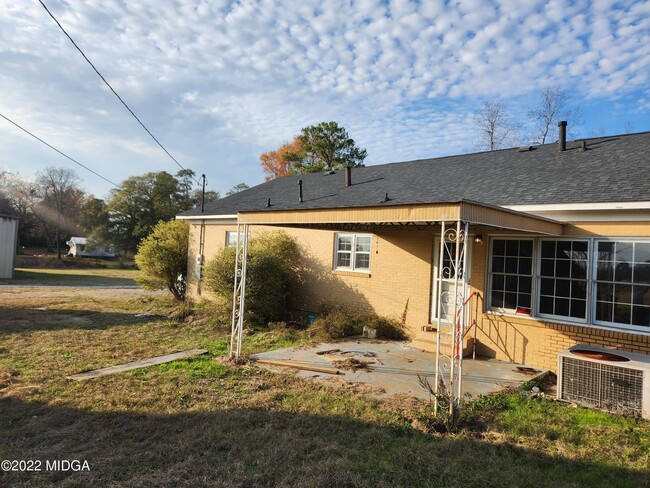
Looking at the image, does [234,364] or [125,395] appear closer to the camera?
[125,395]

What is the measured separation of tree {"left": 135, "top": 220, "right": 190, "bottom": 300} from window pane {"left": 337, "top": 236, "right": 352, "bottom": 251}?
25.0 ft

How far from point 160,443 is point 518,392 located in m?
5.01

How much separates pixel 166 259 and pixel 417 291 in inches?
405

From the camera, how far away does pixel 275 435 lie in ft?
15.5

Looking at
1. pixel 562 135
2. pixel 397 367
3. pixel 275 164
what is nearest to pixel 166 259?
pixel 397 367

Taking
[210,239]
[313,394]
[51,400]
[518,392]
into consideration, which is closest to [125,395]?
[51,400]

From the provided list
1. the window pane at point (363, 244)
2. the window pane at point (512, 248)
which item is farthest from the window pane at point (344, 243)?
the window pane at point (512, 248)

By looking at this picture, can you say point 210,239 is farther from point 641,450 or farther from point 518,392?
point 641,450

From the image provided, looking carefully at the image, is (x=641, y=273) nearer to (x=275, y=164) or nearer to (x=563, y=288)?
(x=563, y=288)

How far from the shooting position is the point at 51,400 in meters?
5.74

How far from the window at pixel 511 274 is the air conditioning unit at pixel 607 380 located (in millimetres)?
1897

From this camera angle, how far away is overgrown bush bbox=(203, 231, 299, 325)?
11727mm

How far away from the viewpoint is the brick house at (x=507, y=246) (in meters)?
6.75

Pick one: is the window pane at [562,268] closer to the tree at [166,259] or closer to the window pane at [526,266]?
the window pane at [526,266]
